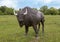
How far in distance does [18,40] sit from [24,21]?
3.93ft

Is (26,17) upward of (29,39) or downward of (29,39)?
upward

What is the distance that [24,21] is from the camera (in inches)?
516

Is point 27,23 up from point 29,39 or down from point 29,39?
up

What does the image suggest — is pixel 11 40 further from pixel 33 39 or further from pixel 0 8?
pixel 0 8

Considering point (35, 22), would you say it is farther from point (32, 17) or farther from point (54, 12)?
point (54, 12)

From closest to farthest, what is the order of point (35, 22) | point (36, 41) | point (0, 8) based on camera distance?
point (36, 41), point (35, 22), point (0, 8)

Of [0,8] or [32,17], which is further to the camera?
[0,8]

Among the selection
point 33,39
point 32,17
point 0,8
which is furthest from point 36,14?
point 0,8

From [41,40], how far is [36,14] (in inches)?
72.9

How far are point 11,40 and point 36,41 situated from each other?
1.49 meters

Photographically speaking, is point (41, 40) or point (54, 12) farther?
point (54, 12)

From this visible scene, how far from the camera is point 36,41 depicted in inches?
499

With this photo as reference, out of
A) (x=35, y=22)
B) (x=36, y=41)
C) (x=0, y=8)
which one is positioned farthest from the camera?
(x=0, y=8)

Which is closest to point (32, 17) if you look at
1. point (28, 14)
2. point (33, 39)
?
point (28, 14)
